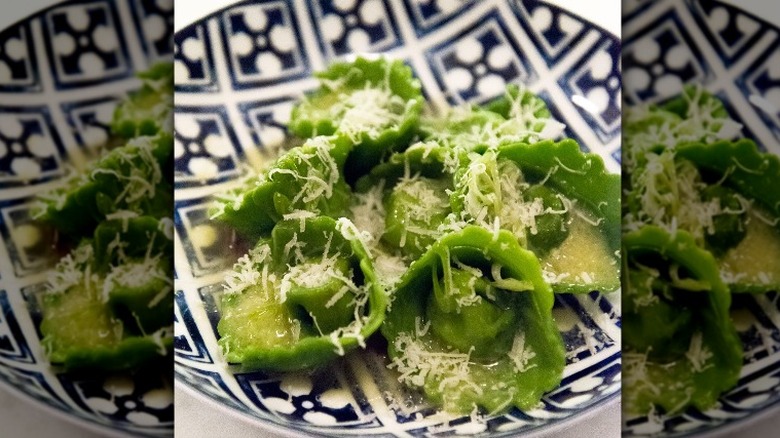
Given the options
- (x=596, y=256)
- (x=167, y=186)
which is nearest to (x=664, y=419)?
(x=596, y=256)

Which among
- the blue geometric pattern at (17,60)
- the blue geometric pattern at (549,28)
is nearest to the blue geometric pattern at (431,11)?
the blue geometric pattern at (549,28)

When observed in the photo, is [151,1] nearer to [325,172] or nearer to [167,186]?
[167,186]

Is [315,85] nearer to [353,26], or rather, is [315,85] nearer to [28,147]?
[353,26]

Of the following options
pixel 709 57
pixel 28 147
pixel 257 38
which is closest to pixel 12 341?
pixel 28 147

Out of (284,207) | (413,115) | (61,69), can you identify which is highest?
(61,69)

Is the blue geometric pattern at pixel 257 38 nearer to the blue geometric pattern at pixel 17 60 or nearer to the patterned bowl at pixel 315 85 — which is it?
the patterned bowl at pixel 315 85
